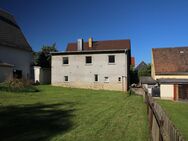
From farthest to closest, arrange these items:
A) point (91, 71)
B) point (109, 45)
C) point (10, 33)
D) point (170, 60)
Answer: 1. point (170, 60)
2. point (109, 45)
3. point (91, 71)
4. point (10, 33)

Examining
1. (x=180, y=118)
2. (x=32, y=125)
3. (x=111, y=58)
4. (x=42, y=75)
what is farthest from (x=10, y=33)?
(x=32, y=125)

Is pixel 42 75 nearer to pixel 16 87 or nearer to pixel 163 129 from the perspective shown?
pixel 16 87

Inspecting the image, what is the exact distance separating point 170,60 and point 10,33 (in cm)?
2275

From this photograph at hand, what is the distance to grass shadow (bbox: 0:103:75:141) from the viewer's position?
6.80 meters

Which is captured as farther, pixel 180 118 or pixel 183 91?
pixel 183 91

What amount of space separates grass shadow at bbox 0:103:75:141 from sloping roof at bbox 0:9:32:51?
19432 mm

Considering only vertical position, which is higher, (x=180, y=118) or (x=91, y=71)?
(x=91, y=71)

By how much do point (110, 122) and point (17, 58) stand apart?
2344cm

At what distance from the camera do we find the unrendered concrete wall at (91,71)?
31.3m

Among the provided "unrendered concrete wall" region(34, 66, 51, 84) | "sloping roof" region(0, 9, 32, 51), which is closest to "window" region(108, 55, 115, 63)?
"unrendered concrete wall" region(34, 66, 51, 84)

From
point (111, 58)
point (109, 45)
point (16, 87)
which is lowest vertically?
point (16, 87)

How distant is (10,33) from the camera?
101ft

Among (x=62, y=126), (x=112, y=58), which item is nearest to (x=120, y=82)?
(x=112, y=58)

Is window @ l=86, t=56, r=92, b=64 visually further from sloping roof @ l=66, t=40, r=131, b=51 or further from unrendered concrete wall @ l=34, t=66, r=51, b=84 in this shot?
unrendered concrete wall @ l=34, t=66, r=51, b=84
